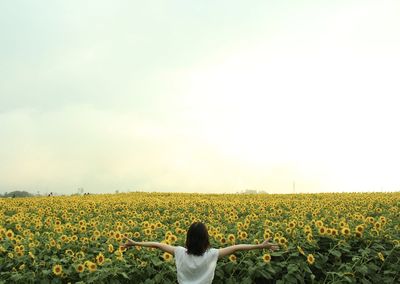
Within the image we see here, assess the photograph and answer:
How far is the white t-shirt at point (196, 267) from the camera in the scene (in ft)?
21.0

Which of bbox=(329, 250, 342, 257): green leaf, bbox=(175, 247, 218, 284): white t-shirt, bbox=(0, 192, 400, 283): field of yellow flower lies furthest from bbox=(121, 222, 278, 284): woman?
bbox=(329, 250, 342, 257): green leaf

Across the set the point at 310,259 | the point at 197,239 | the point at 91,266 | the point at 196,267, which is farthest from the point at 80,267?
the point at 310,259

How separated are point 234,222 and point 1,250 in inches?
214

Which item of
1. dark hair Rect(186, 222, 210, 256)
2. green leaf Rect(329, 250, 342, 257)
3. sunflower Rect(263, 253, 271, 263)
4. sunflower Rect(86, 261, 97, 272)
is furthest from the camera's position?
green leaf Rect(329, 250, 342, 257)

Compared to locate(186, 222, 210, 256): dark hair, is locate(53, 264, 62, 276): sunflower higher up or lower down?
lower down

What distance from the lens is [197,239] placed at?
6320 mm

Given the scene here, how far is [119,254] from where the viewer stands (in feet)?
26.9

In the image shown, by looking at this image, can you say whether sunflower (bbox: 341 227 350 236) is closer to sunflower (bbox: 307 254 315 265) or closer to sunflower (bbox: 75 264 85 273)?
sunflower (bbox: 307 254 315 265)

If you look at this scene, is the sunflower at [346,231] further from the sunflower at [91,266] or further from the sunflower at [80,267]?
the sunflower at [80,267]

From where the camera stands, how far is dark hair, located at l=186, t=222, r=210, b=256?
6.30 metres

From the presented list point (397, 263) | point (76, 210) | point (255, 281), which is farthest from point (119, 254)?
point (76, 210)

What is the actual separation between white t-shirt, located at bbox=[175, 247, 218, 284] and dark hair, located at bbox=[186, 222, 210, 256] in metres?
0.08

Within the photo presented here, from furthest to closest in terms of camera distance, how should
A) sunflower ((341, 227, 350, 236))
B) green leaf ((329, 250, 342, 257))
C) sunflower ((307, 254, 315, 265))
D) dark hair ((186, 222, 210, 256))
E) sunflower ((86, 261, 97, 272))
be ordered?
sunflower ((341, 227, 350, 236))
green leaf ((329, 250, 342, 257))
sunflower ((307, 254, 315, 265))
sunflower ((86, 261, 97, 272))
dark hair ((186, 222, 210, 256))

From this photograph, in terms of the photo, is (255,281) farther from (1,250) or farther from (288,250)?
(1,250)
